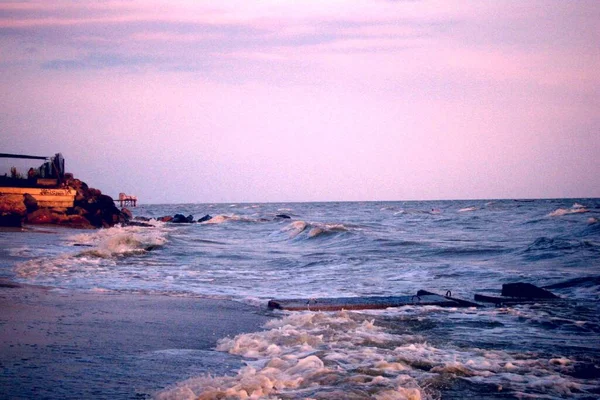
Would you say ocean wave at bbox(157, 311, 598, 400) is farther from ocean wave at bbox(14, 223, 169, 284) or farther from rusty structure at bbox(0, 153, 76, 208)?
rusty structure at bbox(0, 153, 76, 208)

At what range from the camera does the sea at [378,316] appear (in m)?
4.96

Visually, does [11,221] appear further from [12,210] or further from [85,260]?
[85,260]

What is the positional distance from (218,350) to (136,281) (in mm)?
6204

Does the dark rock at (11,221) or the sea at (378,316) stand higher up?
the dark rock at (11,221)

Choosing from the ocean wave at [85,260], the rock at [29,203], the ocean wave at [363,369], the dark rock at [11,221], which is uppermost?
the rock at [29,203]

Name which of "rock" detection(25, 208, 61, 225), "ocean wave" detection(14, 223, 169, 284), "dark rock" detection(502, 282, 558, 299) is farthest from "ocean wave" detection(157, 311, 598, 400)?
"rock" detection(25, 208, 61, 225)

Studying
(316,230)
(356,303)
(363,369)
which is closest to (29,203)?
(316,230)

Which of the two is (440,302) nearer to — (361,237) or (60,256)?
(60,256)

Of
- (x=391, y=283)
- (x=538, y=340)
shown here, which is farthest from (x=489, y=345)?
(x=391, y=283)

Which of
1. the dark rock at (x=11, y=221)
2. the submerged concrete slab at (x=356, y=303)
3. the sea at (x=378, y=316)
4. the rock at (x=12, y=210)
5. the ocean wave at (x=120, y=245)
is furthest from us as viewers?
the rock at (x=12, y=210)

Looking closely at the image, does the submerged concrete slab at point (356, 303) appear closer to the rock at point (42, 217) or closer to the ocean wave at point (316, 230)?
the ocean wave at point (316, 230)

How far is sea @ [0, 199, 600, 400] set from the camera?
4957mm

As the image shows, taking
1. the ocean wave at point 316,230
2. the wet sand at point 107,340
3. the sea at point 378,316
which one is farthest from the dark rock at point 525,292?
the ocean wave at point 316,230

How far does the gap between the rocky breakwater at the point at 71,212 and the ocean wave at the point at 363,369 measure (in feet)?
84.3
